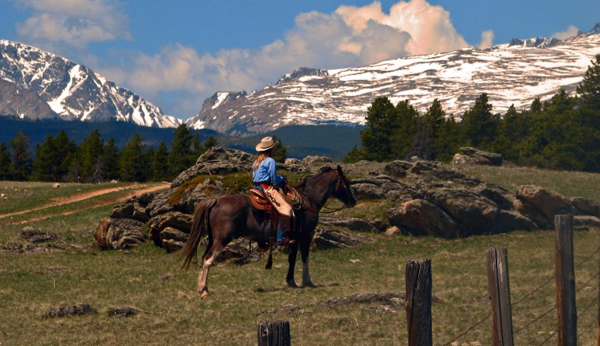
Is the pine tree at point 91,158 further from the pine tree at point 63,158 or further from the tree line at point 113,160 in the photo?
the pine tree at point 63,158

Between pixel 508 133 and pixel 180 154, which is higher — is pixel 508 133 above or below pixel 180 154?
above

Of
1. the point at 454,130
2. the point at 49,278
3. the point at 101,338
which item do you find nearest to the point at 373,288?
the point at 101,338

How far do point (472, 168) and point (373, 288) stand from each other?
135 ft

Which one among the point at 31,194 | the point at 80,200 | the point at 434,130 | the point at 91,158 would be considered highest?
the point at 434,130

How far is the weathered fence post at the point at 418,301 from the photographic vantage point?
8906mm

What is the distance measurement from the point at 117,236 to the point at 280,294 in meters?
15.8

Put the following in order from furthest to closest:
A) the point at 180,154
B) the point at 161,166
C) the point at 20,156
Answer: the point at 20,156, the point at 161,166, the point at 180,154

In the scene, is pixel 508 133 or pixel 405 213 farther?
pixel 508 133

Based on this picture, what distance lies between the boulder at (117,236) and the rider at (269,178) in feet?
47.9

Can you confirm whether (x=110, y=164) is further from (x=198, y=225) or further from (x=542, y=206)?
(x=198, y=225)

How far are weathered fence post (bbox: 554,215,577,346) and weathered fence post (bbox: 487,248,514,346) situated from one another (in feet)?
5.96

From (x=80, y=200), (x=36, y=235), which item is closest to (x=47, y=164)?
(x=80, y=200)

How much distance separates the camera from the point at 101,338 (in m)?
16.2

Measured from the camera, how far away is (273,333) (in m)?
7.36
